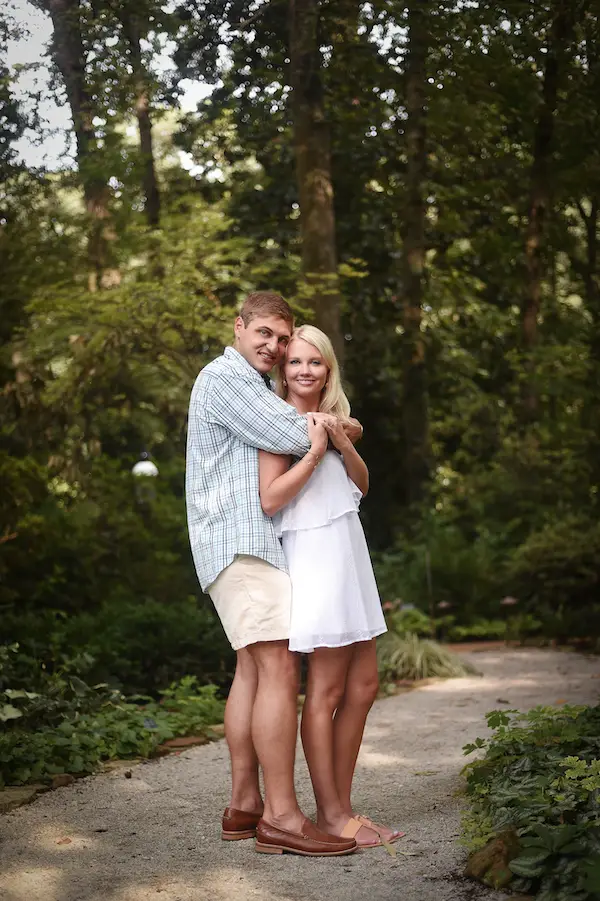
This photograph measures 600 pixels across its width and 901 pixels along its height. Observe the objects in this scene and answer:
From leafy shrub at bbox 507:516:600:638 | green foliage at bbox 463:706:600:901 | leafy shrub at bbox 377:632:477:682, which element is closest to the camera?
green foliage at bbox 463:706:600:901

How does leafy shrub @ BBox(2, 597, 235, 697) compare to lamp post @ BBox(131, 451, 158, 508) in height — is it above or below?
below

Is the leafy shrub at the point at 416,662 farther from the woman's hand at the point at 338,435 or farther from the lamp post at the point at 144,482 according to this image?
the woman's hand at the point at 338,435

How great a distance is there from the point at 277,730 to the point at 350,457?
3.19 feet

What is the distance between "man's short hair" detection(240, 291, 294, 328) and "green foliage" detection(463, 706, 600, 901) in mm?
1810

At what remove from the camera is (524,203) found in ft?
45.6

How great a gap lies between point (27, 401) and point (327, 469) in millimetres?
5807

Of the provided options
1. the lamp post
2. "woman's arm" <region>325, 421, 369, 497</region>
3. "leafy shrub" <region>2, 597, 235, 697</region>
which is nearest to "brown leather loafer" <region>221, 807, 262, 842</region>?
"woman's arm" <region>325, 421, 369, 497</region>

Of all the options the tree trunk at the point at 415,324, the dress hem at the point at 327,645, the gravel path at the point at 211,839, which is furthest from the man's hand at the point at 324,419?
the tree trunk at the point at 415,324

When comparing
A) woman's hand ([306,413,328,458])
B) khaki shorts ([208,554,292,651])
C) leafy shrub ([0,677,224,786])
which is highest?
woman's hand ([306,413,328,458])

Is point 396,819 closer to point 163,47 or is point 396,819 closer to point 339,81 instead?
point 163,47

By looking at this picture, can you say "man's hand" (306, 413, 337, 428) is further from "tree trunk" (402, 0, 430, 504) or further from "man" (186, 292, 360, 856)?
"tree trunk" (402, 0, 430, 504)

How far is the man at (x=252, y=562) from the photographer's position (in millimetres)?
3576

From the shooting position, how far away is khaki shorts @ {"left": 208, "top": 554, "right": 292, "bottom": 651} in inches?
141

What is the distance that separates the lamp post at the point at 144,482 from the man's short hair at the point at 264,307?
6443 mm
